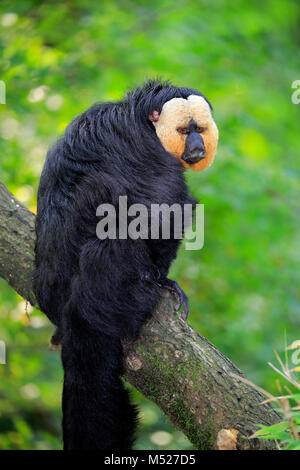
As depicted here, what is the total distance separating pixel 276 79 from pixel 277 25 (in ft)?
2.55

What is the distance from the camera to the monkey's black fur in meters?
2.77

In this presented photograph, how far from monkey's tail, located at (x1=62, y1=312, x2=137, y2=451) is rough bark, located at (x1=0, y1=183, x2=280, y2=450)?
12 cm

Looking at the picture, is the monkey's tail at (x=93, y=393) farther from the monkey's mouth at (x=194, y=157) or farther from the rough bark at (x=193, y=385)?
the monkey's mouth at (x=194, y=157)

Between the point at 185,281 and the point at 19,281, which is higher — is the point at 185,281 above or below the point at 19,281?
above

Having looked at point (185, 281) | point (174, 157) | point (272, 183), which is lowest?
point (174, 157)

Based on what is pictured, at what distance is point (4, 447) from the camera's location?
472 cm

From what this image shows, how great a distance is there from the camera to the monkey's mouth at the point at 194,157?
3.29 metres

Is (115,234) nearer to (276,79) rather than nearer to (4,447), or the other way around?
(4,447)

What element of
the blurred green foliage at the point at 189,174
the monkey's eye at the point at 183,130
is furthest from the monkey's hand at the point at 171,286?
the blurred green foliage at the point at 189,174

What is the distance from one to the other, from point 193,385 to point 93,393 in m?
0.52

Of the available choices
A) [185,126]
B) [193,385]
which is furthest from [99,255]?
[185,126]

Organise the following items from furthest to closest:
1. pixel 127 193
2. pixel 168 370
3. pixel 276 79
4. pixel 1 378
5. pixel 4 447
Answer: pixel 276 79 → pixel 1 378 → pixel 4 447 → pixel 127 193 → pixel 168 370

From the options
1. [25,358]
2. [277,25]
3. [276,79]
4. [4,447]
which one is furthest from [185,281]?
[277,25]

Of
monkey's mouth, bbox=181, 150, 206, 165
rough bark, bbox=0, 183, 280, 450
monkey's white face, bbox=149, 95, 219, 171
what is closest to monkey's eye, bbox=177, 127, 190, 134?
monkey's white face, bbox=149, 95, 219, 171
